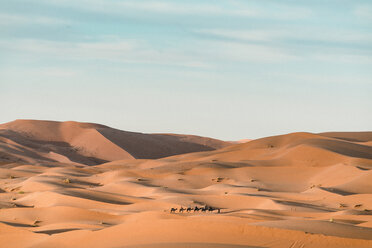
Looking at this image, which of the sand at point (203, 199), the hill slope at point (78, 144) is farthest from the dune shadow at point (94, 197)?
the hill slope at point (78, 144)

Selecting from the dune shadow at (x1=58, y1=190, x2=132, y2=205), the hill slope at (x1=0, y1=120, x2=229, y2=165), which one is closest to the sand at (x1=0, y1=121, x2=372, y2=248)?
the dune shadow at (x1=58, y1=190, x2=132, y2=205)

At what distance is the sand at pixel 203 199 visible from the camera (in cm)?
998

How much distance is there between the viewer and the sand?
32.8 ft

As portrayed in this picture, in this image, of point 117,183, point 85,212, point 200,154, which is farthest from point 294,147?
point 85,212

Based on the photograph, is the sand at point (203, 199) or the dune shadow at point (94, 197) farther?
the dune shadow at point (94, 197)

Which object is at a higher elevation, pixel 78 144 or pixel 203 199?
pixel 78 144

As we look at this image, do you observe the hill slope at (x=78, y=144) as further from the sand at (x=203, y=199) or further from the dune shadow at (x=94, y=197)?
the dune shadow at (x=94, y=197)

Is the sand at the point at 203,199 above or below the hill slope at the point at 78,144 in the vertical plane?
below

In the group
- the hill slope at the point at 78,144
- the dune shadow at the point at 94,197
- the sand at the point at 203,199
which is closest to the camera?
the sand at the point at 203,199

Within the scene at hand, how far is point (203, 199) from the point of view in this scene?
2183cm

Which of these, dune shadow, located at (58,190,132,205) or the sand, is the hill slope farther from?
dune shadow, located at (58,190,132,205)

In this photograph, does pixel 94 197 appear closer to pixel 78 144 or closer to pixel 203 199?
pixel 203 199

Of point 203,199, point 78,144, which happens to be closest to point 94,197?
point 203,199

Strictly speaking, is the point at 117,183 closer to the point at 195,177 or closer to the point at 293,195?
the point at 195,177
